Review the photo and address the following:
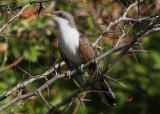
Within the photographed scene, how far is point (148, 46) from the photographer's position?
654 cm

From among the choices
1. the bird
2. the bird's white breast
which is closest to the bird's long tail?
→ the bird

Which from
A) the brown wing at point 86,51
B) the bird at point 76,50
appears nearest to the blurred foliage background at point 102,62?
the bird at point 76,50

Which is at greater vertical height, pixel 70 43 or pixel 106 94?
pixel 70 43

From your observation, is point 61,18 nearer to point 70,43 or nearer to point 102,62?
point 70,43

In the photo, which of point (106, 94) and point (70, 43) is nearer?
point (106, 94)

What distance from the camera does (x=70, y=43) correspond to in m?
4.22

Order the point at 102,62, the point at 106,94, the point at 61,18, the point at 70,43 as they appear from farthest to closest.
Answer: the point at 102,62 < the point at 61,18 < the point at 70,43 < the point at 106,94

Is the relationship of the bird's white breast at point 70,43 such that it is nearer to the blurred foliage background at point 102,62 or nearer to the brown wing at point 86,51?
the brown wing at point 86,51

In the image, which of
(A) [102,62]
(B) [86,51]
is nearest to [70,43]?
(B) [86,51]

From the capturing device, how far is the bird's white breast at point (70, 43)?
4.23 meters

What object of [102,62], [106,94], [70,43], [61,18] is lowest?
[102,62]

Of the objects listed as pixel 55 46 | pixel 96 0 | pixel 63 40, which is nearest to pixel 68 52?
pixel 63 40

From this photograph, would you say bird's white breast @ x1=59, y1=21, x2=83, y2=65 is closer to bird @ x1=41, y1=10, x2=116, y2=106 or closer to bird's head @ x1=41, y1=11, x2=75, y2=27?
bird @ x1=41, y1=10, x2=116, y2=106

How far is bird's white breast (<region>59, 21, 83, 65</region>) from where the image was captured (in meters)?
4.23
